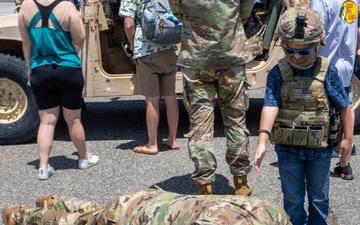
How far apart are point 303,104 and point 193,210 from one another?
3.39 ft

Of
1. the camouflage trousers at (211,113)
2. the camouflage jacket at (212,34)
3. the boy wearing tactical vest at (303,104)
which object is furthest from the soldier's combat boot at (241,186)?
the boy wearing tactical vest at (303,104)

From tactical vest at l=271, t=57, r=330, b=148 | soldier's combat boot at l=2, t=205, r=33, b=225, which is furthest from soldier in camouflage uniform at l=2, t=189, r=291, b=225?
tactical vest at l=271, t=57, r=330, b=148

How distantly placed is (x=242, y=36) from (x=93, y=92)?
87.5 inches

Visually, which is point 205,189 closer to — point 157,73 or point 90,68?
point 157,73

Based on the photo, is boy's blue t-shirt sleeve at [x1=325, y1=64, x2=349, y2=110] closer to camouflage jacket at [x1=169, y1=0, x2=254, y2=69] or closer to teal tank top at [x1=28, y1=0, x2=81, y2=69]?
camouflage jacket at [x1=169, y1=0, x2=254, y2=69]

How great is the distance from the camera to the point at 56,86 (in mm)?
5309

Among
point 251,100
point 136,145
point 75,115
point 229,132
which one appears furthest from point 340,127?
point 251,100

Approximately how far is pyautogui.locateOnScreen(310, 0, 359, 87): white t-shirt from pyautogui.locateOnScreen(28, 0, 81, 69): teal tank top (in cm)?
190

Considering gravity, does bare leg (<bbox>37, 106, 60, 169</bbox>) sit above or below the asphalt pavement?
above

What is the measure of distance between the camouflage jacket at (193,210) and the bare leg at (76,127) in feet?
7.36

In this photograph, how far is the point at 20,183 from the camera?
17.4 ft

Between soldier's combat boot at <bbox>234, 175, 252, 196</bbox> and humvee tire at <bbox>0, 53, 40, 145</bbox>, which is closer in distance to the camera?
soldier's combat boot at <bbox>234, 175, 252, 196</bbox>

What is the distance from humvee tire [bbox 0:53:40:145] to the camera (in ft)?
20.6

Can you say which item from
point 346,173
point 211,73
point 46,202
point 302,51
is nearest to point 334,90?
point 302,51
